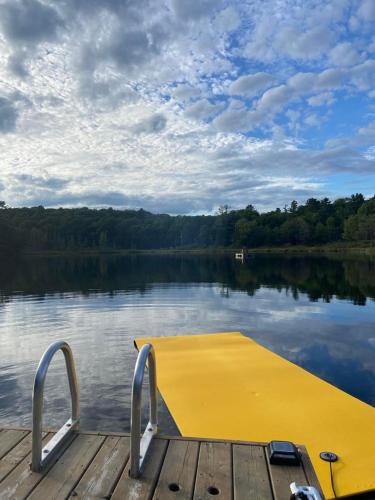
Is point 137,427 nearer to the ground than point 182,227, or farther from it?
nearer to the ground

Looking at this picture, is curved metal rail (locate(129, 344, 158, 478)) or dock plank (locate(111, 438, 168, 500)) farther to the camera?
curved metal rail (locate(129, 344, 158, 478))

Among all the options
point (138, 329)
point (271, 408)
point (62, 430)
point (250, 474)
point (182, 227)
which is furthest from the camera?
point (182, 227)

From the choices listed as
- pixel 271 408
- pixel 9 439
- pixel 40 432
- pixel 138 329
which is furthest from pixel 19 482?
pixel 138 329

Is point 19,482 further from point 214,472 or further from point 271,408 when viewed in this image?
point 271,408

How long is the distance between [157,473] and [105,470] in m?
0.39

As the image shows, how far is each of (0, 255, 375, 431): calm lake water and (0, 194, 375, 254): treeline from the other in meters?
77.2

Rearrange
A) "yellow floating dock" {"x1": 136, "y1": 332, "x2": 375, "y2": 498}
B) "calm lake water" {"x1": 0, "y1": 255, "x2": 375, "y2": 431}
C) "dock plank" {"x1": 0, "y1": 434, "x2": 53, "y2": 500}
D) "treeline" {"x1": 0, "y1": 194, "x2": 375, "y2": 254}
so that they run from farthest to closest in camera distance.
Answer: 1. "treeline" {"x1": 0, "y1": 194, "x2": 375, "y2": 254}
2. "calm lake water" {"x1": 0, "y1": 255, "x2": 375, "y2": 431}
3. "yellow floating dock" {"x1": 136, "y1": 332, "x2": 375, "y2": 498}
4. "dock plank" {"x1": 0, "y1": 434, "x2": 53, "y2": 500}

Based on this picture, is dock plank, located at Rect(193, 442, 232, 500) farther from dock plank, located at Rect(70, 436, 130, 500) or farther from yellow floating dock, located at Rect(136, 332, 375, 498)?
yellow floating dock, located at Rect(136, 332, 375, 498)

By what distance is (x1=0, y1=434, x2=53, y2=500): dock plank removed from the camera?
257cm

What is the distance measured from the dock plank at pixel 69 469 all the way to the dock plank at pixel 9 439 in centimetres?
50

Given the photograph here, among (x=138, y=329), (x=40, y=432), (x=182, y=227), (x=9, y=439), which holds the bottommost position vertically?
(x=138, y=329)

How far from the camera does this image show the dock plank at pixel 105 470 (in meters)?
2.60

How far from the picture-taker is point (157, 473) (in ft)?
9.24

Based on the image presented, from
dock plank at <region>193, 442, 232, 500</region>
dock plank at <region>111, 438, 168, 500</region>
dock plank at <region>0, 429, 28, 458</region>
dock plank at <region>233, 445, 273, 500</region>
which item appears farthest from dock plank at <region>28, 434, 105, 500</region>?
dock plank at <region>233, 445, 273, 500</region>
